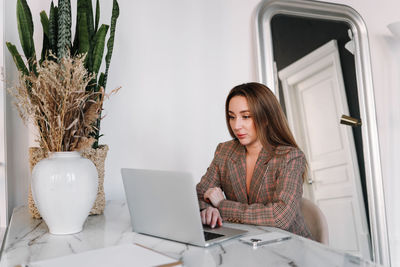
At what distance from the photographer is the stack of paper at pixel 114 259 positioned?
0.84 meters

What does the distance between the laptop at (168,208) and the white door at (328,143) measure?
53.0 inches

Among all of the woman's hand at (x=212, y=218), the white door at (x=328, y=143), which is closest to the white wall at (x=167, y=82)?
the white door at (x=328, y=143)

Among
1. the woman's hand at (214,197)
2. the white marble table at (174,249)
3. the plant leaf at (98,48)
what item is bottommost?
the white marble table at (174,249)

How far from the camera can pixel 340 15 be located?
8.25ft

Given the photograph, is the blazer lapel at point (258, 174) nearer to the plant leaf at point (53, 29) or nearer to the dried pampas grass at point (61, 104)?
the dried pampas grass at point (61, 104)

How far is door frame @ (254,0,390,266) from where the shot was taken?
2.32m

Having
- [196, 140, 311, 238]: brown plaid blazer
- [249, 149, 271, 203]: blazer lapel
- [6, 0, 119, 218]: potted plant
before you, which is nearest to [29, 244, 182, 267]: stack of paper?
[196, 140, 311, 238]: brown plaid blazer

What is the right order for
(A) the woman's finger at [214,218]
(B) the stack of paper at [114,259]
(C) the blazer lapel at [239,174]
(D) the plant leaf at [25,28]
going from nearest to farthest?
1. (B) the stack of paper at [114,259]
2. (A) the woman's finger at [214,218]
3. (D) the plant leaf at [25,28]
4. (C) the blazer lapel at [239,174]

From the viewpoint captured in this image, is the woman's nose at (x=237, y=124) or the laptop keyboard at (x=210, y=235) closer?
the laptop keyboard at (x=210, y=235)

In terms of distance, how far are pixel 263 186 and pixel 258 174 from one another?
0.06 meters

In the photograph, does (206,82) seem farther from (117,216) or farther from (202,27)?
(117,216)

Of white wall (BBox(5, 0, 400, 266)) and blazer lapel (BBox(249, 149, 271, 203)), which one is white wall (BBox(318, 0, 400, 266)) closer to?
white wall (BBox(5, 0, 400, 266))

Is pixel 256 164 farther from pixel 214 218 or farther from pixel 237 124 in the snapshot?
pixel 214 218

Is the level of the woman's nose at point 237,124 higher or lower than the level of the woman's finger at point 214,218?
higher
